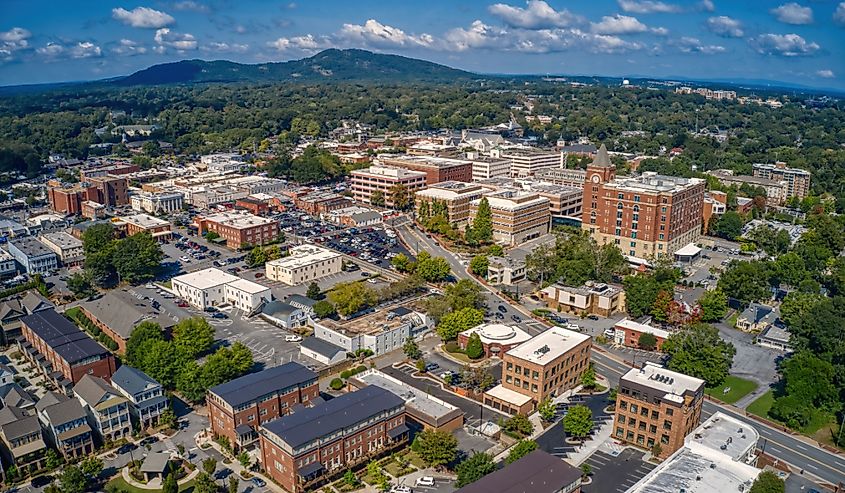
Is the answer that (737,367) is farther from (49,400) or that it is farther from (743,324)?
(49,400)

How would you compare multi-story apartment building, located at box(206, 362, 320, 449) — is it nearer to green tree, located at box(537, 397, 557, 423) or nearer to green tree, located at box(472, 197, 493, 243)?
green tree, located at box(537, 397, 557, 423)

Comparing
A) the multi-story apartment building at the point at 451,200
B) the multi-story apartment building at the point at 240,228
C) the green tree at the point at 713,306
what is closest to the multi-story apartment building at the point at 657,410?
the green tree at the point at 713,306

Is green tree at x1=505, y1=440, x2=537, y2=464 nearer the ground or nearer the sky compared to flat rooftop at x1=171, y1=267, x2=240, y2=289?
nearer the ground

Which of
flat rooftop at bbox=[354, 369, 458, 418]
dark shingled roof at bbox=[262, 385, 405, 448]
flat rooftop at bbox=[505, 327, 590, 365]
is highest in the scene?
flat rooftop at bbox=[505, 327, 590, 365]

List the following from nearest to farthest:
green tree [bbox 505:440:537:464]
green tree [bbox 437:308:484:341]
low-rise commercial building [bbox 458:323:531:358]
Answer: green tree [bbox 505:440:537:464]
low-rise commercial building [bbox 458:323:531:358]
green tree [bbox 437:308:484:341]

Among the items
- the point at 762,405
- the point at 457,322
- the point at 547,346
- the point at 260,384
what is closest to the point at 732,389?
the point at 762,405

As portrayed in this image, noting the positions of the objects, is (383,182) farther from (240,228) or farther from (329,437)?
(329,437)

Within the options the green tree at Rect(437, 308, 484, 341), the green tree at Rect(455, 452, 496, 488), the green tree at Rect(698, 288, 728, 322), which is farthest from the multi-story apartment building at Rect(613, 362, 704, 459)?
the green tree at Rect(698, 288, 728, 322)
